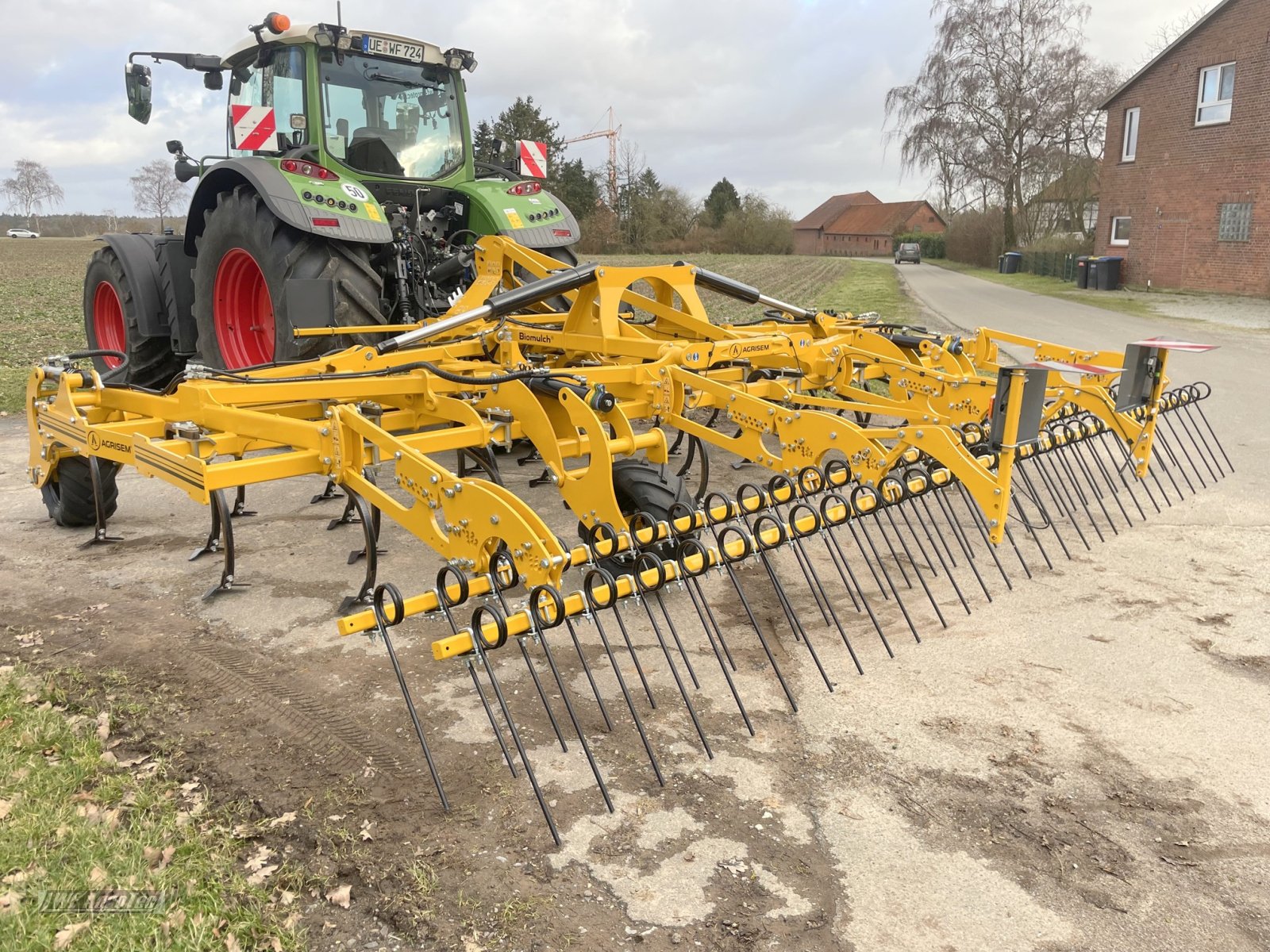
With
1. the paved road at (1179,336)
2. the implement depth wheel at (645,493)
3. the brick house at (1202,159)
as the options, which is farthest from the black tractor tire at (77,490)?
the brick house at (1202,159)

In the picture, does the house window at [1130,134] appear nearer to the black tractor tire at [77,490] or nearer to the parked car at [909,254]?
the parked car at [909,254]

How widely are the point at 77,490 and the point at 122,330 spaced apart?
3.10 metres

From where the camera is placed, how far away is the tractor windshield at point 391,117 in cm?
572

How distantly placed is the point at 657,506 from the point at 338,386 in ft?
4.51

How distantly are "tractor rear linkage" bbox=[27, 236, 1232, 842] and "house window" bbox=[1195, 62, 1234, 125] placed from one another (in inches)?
688

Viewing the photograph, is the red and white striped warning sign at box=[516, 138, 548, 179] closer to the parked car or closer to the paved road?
the paved road

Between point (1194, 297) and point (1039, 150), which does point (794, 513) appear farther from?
point (1039, 150)

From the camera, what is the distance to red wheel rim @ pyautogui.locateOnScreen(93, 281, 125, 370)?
7.09m

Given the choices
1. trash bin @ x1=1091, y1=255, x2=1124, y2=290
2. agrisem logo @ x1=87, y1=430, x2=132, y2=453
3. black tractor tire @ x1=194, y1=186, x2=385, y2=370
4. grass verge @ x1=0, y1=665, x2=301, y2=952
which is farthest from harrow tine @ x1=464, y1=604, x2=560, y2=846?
trash bin @ x1=1091, y1=255, x2=1124, y2=290

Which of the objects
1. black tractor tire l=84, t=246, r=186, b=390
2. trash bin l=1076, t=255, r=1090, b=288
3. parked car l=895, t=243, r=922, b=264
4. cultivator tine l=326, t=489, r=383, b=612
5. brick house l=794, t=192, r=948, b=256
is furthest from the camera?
brick house l=794, t=192, r=948, b=256

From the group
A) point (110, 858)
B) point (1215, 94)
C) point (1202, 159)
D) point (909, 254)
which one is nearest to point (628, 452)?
point (110, 858)

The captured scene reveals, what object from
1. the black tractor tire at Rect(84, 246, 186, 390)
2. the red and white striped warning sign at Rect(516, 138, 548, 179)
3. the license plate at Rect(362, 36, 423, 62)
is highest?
the license plate at Rect(362, 36, 423, 62)

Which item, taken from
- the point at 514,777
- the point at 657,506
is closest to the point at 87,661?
the point at 514,777

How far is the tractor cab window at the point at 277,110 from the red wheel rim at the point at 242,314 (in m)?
0.76
